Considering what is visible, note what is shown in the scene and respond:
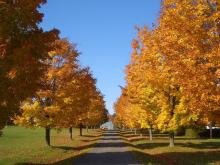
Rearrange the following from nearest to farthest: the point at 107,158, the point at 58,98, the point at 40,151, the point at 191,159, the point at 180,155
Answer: the point at 191,159, the point at 107,158, the point at 180,155, the point at 40,151, the point at 58,98

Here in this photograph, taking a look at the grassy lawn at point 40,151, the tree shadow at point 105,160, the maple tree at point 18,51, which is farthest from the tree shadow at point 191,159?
the maple tree at point 18,51

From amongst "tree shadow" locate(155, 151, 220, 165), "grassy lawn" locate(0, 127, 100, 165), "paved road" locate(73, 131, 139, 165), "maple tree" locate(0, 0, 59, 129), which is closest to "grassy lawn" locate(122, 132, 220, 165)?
"tree shadow" locate(155, 151, 220, 165)

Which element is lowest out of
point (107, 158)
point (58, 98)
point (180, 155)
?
point (180, 155)

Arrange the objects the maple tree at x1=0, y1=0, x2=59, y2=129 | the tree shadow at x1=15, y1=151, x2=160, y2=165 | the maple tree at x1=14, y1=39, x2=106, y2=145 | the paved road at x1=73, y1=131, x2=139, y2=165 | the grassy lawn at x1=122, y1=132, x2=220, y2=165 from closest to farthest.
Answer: the maple tree at x1=0, y1=0, x2=59, y2=129, the tree shadow at x1=15, y1=151, x2=160, y2=165, the paved road at x1=73, y1=131, x2=139, y2=165, the grassy lawn at x1=122, y1=132, x2=220, y2=165, the maple tree at x1=14, y1=39, x2=106, y2=145

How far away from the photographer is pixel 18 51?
1872cm

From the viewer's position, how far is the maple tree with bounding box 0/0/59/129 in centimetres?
1831

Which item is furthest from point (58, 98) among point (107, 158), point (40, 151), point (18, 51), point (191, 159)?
point (18, 51)

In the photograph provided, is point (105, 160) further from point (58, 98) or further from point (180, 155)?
point (58, 98)

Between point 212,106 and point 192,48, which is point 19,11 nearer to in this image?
point 192,48

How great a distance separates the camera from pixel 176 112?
34.8 m

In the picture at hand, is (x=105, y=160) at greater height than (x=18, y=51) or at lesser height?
A: lesser

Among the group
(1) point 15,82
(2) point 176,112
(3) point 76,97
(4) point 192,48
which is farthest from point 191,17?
(3) point 76,97

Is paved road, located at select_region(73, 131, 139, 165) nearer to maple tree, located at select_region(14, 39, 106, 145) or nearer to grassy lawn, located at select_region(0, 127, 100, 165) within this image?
grassy lawn, located at select_region(0, 127, 100, 165)

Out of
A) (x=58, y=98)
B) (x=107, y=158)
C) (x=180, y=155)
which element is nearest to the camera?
(x=107, y=158)
